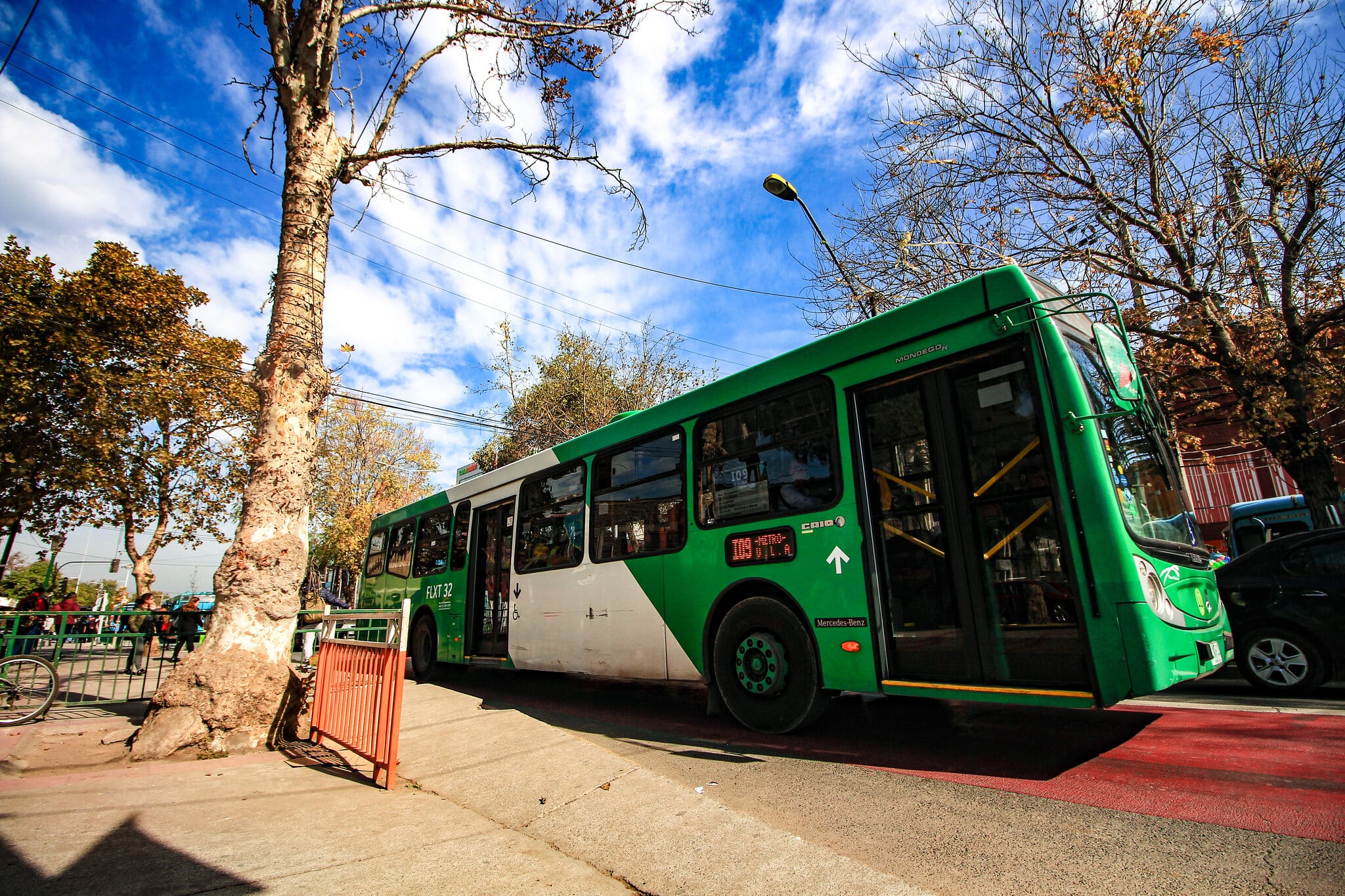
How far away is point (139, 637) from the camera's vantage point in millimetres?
8297

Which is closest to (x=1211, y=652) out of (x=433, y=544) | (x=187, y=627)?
(x=433, y=544)

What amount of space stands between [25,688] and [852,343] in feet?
32.1

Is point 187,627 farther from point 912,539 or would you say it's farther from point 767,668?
point 912,539

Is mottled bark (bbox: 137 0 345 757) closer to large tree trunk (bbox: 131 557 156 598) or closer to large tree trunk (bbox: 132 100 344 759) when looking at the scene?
large tree trunk (bbox: 132 100 344 759)

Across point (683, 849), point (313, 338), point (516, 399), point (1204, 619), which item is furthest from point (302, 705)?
point (516, 399)

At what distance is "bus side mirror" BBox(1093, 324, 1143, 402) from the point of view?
4.34m

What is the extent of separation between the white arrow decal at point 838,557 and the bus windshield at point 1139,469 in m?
1.76

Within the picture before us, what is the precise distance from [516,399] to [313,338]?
15781mm

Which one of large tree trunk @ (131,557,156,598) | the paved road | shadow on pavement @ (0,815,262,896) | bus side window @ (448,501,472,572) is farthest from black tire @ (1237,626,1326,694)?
large tree trunk @ (131,557,156,598)

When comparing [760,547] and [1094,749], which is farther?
[760,547]

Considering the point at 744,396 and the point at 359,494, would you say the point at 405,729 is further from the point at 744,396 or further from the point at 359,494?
the point at 359,494

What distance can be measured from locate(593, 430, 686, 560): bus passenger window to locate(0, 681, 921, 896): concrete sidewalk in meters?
2.08

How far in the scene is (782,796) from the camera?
3.87 meters

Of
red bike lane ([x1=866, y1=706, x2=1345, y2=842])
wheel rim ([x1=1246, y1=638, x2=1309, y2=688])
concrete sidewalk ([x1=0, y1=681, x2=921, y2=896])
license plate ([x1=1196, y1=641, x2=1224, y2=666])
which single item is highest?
license plate ([x1=1196, y1=641, x2=1224, y2=666])
